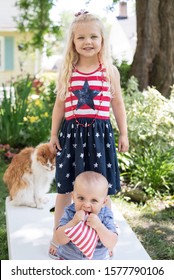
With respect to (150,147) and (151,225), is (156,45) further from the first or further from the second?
(151,225)

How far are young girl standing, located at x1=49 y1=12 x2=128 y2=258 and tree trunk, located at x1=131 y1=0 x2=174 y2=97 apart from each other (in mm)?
3888

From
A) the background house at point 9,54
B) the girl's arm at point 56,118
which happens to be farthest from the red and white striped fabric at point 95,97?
the background house at point 9,54

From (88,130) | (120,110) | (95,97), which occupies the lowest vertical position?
(88,130)

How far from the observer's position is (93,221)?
2451mm

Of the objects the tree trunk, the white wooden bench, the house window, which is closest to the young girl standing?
the white wooden bench

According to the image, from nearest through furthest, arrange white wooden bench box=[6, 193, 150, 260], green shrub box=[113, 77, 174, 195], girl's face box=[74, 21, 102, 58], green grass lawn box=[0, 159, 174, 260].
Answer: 1. girl's face box=[74, 21, 102, 58]
2. white wooden bench box=[6, 193, 150, 260]
3. green grass lawn box=[0, 159, 174, 260]
4. green shrub box=[113, 77, 174, 195]

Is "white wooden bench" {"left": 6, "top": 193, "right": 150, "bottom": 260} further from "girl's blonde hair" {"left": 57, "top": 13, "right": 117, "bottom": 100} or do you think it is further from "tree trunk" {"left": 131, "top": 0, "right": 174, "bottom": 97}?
"tree trunk" {"left": 131, "top": 0, "right": 174, "bottom": 97}

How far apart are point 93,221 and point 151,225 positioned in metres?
1.87

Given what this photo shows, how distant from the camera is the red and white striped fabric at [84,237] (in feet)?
8.06

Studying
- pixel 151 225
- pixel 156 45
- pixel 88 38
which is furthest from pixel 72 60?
pixel 156 45

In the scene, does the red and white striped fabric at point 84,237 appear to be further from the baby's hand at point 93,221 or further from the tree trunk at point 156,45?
the tree trunk at point 156,45

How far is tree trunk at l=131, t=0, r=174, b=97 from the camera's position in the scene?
266 inches

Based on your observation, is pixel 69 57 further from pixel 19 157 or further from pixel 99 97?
pixel 19 157
